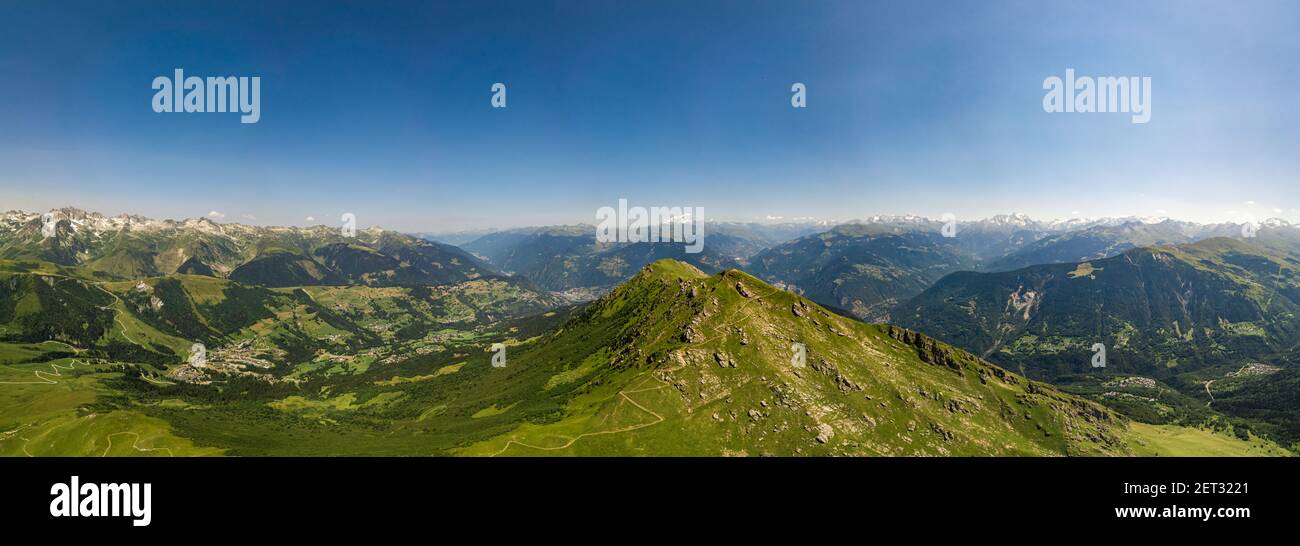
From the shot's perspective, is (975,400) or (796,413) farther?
(975,400)
